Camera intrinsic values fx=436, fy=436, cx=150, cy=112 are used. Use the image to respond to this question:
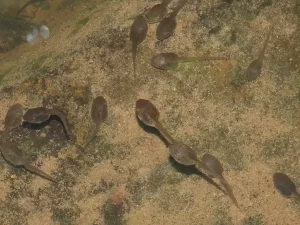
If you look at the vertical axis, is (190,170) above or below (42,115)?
below

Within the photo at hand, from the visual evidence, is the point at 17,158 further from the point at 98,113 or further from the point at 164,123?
the point at 164,123

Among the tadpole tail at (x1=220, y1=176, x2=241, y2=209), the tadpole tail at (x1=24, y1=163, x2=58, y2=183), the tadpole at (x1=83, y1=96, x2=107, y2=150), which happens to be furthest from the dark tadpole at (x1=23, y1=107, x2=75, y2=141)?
the tadpole tail at (x1=220, y1=176, x2=241, y2=209)

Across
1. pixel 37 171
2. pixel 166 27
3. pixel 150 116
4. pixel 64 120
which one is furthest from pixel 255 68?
pixel 37 171

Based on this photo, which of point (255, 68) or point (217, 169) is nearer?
point (217, 169)

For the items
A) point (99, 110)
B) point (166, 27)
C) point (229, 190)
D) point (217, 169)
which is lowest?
point (229, 190)

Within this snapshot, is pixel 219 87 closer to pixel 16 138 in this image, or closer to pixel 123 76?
pixel 123 76

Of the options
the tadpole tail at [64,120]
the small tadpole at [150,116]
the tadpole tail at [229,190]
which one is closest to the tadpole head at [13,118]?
the tadpole tail at [64,120]

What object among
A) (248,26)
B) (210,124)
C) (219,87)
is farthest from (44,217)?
(248,26)

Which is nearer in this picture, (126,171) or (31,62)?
(126,171)
